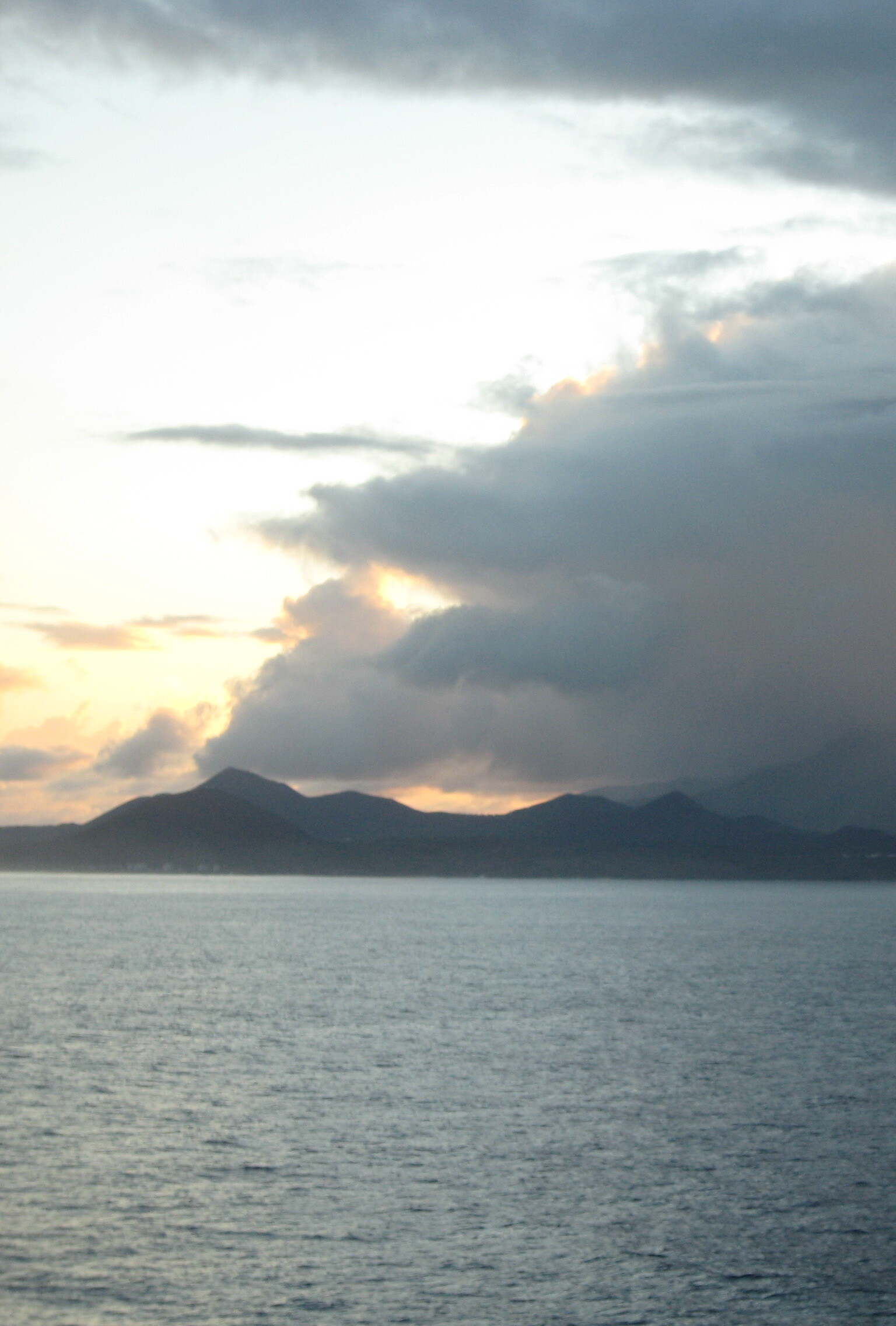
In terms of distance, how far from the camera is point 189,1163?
5272 cm

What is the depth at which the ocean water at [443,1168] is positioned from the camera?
125ft

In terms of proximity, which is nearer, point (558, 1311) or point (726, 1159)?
point (558, 1311)

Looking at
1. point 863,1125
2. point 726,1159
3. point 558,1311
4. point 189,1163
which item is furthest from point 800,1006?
point 558,1311

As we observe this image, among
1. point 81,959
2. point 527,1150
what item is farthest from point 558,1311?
point 81,959

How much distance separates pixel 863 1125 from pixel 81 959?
413ft

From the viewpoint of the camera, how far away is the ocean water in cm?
3816

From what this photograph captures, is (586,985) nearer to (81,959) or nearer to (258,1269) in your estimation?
(81,959)

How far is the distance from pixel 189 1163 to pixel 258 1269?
542 inches

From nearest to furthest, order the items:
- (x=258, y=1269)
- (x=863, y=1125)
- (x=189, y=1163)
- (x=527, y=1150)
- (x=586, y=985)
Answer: (x=258, y=1269), (x=189, y=1163), (x=527, y=1150), (x=863, y=1125), (x=586, y=985)

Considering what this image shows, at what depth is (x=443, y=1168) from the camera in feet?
174

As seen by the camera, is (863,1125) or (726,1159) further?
(863,1125)

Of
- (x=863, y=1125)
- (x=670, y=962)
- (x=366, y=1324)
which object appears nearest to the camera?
(x=366, y=1324)

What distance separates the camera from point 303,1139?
5791cm

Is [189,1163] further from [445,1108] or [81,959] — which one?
[81,959]
